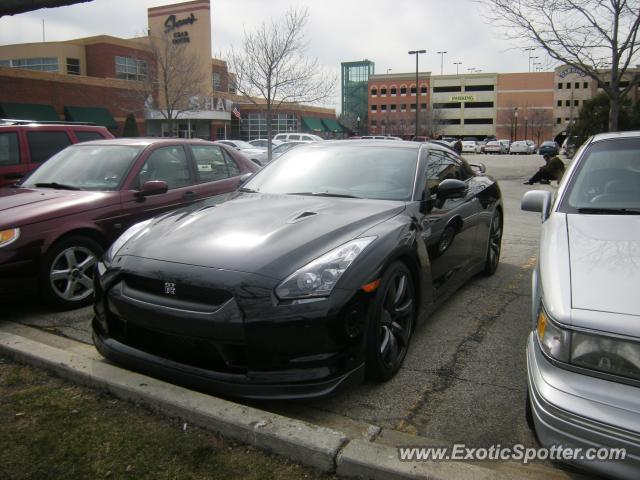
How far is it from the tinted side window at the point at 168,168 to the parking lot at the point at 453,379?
172cm

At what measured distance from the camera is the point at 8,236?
13.6 ft

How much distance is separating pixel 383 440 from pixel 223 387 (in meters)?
0.85

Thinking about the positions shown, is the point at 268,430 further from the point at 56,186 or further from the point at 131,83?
the point at 131,83

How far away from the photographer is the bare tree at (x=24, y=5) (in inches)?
208

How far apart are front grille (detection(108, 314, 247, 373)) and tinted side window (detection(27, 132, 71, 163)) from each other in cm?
553

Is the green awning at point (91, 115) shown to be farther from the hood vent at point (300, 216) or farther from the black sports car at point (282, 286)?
the hood vent at point (300, 216)

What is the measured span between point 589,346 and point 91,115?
3886 centimetres

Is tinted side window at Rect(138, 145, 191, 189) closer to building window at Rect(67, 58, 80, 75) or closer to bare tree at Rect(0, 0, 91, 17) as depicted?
bare tree at Rect(0, 0, 91, 17)

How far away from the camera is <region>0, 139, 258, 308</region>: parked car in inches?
168

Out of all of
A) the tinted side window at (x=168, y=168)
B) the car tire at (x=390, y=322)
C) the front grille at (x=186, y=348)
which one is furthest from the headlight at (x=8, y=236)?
the car tire at (x=390, y=322)

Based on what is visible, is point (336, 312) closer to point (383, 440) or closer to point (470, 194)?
point (383, 440)

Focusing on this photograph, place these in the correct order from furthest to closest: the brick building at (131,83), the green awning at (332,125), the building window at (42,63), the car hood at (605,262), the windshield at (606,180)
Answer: the green awning at (332,125)
the building window at (42,63)
the brick building at (131,83)
the windshield at (606,180)
the car hood at (605,262)

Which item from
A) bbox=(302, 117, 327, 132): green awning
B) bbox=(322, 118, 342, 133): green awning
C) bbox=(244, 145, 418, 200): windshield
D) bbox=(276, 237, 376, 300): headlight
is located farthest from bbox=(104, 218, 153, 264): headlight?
bbox=(322, 118, 342, 133): green awning

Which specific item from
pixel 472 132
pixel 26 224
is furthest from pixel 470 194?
pixel 472 132
